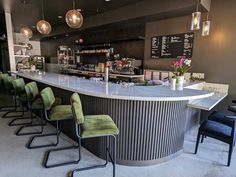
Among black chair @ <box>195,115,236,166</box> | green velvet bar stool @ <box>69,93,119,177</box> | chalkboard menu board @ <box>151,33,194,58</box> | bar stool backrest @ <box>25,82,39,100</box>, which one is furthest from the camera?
chalkboard menu board @ <box>151,33,194,58</box>

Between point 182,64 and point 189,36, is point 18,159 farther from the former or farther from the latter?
point 189,36

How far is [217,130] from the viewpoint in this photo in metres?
2.43

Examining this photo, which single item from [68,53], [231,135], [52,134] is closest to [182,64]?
[231,135]

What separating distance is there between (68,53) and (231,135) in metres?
7.94

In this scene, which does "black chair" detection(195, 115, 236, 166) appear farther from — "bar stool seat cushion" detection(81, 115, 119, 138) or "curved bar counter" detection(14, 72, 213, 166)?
"bar stool seat cushion" detection(81, 115, 119, 138)

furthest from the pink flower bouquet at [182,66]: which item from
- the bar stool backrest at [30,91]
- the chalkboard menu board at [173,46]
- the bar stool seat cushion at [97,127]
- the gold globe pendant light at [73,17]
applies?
the bar stool backrest at [30,91]

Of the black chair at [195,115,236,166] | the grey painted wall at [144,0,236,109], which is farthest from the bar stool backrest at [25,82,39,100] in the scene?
the grey painted wall at [144,0,236,109]

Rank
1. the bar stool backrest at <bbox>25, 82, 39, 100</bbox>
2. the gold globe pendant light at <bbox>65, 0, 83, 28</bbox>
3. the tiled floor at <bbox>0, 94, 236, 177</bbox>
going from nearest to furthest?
1. the tiled floor at <bbox>0, 94, 236, 177</bbox>
2. the bar stool backrest at <bbox>25, 82, 39, 100</bbox>
3. the gold globe pendant light at <bbox>65, 0, 83, 28</bbox>

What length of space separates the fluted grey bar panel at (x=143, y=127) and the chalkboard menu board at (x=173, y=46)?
7.20ft

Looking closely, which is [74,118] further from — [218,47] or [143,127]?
[218,47]

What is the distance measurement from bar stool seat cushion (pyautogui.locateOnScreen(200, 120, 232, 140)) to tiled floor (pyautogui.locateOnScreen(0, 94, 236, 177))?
407mm

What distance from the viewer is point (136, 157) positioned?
2.27 metres

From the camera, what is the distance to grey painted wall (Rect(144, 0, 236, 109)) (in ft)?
11.3

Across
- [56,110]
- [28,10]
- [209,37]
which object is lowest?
[56,110]
